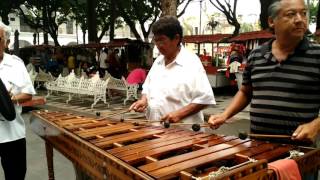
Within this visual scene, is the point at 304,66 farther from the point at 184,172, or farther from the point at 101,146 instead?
the point at 101,146

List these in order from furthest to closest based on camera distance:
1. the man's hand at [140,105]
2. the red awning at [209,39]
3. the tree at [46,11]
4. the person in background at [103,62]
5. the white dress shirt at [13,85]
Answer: the tree at [46,11] → the red awning at [209,39] → the person in background at [103,62] → the man's hand at [140,105] → the white dress shirt at [13,85]

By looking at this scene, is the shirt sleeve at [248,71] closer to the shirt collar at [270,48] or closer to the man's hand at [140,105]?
the shirt collar at [270,48]

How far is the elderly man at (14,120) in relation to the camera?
3.27 meters

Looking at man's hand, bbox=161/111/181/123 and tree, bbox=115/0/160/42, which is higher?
tree, bbox=115/0/160/42

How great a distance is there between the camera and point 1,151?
3324 millimetres

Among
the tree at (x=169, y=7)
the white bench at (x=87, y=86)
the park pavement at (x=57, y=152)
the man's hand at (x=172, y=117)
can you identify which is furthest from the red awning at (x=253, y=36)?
the man's hand at (x=172, y=117)

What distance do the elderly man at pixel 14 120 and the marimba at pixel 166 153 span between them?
0.37 metres

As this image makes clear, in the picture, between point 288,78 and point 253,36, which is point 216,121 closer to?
point 288,78

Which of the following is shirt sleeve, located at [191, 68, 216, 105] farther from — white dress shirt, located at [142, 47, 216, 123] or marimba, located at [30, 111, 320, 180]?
marimba, located at [30, 111, 320, 180]

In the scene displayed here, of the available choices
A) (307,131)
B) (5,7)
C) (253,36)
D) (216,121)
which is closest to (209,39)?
(253,36)

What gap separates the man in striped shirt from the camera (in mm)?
2455

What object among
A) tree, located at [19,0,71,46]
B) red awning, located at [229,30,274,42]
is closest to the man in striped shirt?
red awning, located at [229,30,274,42]

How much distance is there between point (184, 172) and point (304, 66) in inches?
44.4

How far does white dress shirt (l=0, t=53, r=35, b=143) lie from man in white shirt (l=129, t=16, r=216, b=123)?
112 cm
